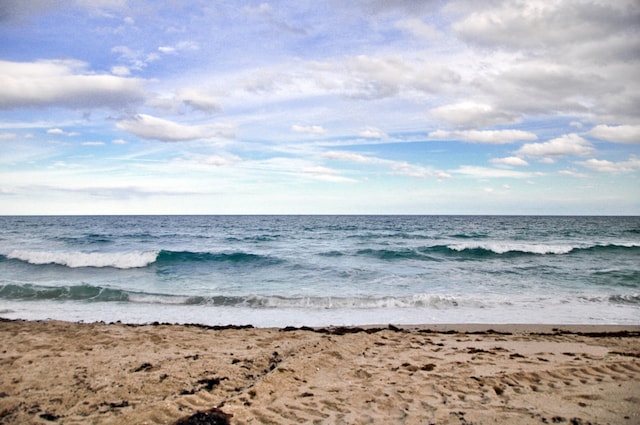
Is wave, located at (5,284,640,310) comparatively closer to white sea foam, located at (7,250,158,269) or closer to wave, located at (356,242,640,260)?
white sea foam, located at (7,250,158,269)

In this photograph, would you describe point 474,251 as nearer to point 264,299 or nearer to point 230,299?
point 264,299

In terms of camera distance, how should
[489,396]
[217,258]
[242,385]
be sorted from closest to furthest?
[489,396] → [242,385] → [217,258]

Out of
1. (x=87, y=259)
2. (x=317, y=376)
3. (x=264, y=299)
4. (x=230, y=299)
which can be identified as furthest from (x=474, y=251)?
(x=87, y=259)

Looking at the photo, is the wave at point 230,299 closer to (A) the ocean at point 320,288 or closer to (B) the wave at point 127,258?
(A) the ocean at point 320,288

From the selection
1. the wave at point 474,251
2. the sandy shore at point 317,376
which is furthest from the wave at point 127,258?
the sandy shore at point 317,376

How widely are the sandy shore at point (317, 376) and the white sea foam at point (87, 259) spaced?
12.5 metres

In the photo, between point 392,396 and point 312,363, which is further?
point 312,363

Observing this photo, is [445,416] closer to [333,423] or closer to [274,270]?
[333,423]

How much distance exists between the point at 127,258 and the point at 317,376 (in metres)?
18.7

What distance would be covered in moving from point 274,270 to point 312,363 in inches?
505

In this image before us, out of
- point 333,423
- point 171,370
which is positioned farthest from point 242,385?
point 333,423

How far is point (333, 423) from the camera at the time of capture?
4004 mm

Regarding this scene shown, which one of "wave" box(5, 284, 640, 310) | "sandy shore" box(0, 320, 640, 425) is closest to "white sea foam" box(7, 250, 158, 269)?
"wave" box(5, 284, 640, 310)

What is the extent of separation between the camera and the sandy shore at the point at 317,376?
4160mm
